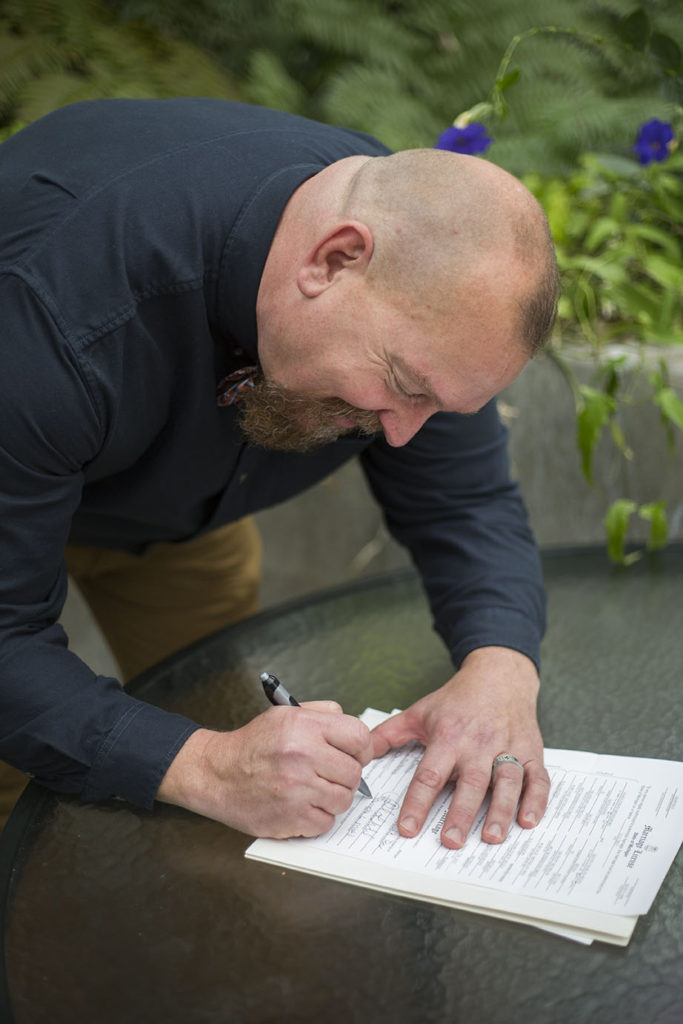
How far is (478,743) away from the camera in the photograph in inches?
43.4

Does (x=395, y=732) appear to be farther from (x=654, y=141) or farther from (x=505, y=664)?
(x=654, y=141)

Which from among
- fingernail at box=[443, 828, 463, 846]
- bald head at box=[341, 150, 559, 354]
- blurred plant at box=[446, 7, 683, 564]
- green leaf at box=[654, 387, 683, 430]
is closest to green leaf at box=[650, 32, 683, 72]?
blurred plant at box=[446, 7, 683, 564]

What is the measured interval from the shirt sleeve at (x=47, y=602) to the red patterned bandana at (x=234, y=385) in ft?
0.61

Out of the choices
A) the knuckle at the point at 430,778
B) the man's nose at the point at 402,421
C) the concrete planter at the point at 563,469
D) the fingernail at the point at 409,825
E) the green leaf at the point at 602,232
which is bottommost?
the concrete planter at the point at 563,469

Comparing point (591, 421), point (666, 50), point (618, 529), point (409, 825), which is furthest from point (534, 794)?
point (666, 50)

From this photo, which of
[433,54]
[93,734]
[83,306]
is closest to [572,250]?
[433,54]

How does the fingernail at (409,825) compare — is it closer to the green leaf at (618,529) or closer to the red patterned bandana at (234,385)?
the red patterned bandana at (234,385)

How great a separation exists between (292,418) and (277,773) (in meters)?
0.42

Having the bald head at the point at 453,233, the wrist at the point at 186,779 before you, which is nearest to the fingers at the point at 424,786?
the wrist at the point at 186,779

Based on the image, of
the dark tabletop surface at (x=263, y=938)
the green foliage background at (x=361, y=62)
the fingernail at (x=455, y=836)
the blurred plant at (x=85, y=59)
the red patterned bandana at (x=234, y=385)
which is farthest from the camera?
the green foliage background at (x=361, y=62)

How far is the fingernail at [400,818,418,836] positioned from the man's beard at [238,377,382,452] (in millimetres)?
443

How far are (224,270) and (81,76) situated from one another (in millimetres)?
1964

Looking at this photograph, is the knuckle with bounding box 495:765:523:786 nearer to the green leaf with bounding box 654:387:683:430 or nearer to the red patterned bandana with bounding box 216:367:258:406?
the red patterned bandana with bounding box 216:367:258:406

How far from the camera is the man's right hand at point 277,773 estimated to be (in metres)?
0.98
